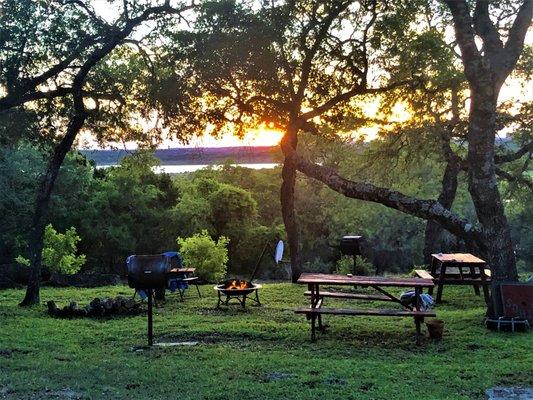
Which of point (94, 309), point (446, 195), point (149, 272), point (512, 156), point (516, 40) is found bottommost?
point (94, 309)

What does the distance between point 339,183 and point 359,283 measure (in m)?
2.01

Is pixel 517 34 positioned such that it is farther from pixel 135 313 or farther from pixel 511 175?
pixel 511 175

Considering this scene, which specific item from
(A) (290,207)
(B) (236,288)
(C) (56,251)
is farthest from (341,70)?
(C) (56,251)

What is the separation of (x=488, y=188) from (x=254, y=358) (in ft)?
12.7

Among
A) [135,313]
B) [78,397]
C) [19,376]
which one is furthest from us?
[135,313]

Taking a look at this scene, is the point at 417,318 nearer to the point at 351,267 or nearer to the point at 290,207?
the point at 290,207

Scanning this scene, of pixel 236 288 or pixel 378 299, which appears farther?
pixel 236 288

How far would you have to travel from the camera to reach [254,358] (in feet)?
20.9

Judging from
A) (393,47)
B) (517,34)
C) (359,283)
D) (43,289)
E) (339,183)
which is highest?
(393,47)

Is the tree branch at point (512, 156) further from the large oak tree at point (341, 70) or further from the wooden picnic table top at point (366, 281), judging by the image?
the wooden picnic table top at point (366, 281)

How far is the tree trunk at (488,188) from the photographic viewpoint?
792 centimetres

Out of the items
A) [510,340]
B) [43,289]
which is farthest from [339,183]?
[43,289]

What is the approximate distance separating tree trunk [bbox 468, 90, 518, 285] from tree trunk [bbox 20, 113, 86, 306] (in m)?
7.06

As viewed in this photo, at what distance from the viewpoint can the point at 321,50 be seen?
12.6 m
